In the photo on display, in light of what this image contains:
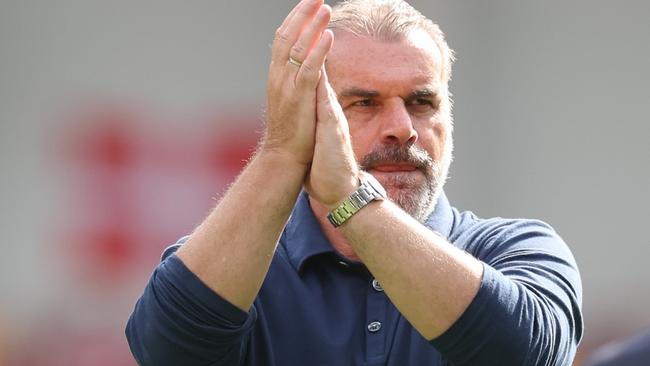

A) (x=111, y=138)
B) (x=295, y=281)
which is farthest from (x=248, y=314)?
(x=111, y=138)

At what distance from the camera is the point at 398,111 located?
240cm

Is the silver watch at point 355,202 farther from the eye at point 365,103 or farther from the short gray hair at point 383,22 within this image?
the short gray hair at point 383,22

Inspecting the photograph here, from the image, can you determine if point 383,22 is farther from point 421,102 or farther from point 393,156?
point 393,156

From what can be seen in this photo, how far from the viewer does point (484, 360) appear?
2.05m

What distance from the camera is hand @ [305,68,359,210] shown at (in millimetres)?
2119

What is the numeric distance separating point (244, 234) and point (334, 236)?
42cm

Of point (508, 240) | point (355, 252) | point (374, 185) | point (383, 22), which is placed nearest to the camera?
point (374, 185)

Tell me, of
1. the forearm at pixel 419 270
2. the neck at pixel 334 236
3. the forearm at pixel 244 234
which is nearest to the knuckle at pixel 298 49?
the forearm at pixel 244 234

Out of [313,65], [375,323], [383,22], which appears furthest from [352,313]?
[383,22]

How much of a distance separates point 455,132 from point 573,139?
582 millimetres

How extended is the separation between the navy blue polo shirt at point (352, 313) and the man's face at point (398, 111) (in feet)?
0.36

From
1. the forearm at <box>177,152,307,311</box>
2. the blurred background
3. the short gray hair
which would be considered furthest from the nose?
the blurred background

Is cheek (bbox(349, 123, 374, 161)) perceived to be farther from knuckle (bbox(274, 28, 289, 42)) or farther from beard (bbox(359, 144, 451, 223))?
knuckle (bbox(274, 28, 289, 42))

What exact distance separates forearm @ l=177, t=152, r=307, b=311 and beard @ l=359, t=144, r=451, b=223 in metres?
0.25
